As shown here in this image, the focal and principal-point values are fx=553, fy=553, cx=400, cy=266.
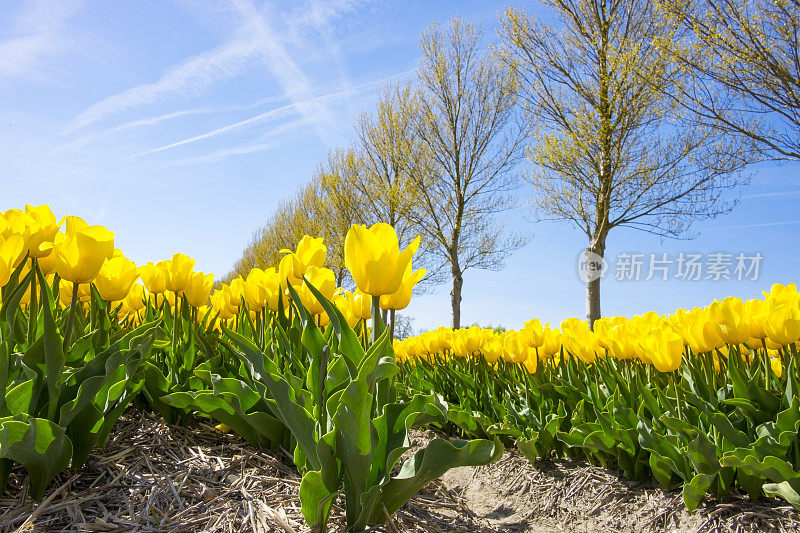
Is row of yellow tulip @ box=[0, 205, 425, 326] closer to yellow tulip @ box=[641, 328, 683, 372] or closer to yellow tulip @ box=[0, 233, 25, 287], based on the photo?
yellow tulip @ box=[0, 233, 25, 287]

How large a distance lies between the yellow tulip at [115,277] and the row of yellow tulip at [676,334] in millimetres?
1913

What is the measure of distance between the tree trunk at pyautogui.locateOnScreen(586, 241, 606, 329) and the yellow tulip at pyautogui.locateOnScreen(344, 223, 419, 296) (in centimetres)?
1020

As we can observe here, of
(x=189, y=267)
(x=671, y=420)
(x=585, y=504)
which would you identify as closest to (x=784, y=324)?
(x=671, y=420)

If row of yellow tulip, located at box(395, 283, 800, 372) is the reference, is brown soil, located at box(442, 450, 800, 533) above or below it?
below

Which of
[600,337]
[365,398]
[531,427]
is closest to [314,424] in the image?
[365,398]

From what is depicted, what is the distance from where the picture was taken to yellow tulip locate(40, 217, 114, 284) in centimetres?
144

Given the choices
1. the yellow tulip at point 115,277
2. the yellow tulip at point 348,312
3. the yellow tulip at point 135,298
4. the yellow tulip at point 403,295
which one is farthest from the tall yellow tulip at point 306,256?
the yellow tulip at point 135,298

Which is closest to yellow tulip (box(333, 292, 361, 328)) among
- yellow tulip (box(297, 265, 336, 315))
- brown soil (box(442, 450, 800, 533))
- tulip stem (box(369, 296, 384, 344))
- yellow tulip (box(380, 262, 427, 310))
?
yellow tulip (box(297, 265, 336, 315))

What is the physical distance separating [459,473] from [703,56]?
30.2 feet

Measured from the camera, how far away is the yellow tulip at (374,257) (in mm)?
1295

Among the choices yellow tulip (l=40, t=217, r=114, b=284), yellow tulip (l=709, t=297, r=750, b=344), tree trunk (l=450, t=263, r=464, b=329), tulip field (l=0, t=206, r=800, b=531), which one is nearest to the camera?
tulip field (l=0, t=206, r=800, b=531)

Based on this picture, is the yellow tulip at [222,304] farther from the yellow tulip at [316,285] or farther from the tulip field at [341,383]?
the yellow tulip at [316,285]

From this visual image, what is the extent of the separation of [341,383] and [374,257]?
0.32 meters

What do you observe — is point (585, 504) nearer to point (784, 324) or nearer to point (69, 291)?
point (784, 324)
